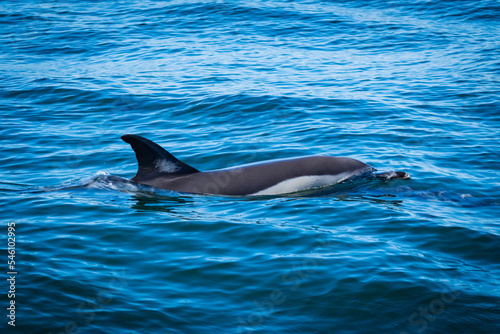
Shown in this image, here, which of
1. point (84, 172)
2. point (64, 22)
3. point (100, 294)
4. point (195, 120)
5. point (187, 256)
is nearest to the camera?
point (100, 294)

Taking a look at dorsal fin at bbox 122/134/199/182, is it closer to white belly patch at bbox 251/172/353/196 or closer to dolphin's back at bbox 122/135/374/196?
dolphin's back at bbox 122/135/374/196

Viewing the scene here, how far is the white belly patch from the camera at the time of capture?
935cm

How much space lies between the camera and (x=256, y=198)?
364 inches

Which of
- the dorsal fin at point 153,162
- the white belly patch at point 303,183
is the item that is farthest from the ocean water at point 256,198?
the dorsal fin at point 153,162

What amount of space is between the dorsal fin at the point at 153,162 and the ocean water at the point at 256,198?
31 centimetres

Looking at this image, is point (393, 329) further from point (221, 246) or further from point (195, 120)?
point (195, 120)

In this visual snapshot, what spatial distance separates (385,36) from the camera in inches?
951

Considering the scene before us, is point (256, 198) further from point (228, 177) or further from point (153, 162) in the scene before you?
point (153, 162)

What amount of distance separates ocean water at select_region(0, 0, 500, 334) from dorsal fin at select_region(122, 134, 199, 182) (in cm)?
31

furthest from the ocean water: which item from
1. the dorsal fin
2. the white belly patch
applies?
the dorsal fin

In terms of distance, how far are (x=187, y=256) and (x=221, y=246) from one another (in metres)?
0.53

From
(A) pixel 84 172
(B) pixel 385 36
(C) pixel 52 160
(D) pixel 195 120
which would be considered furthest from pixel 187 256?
(B) pixel 385 36

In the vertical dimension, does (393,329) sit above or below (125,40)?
below

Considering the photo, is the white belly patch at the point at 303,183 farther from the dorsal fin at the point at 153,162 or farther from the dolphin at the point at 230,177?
the dorsal fin at the point at 153,162
